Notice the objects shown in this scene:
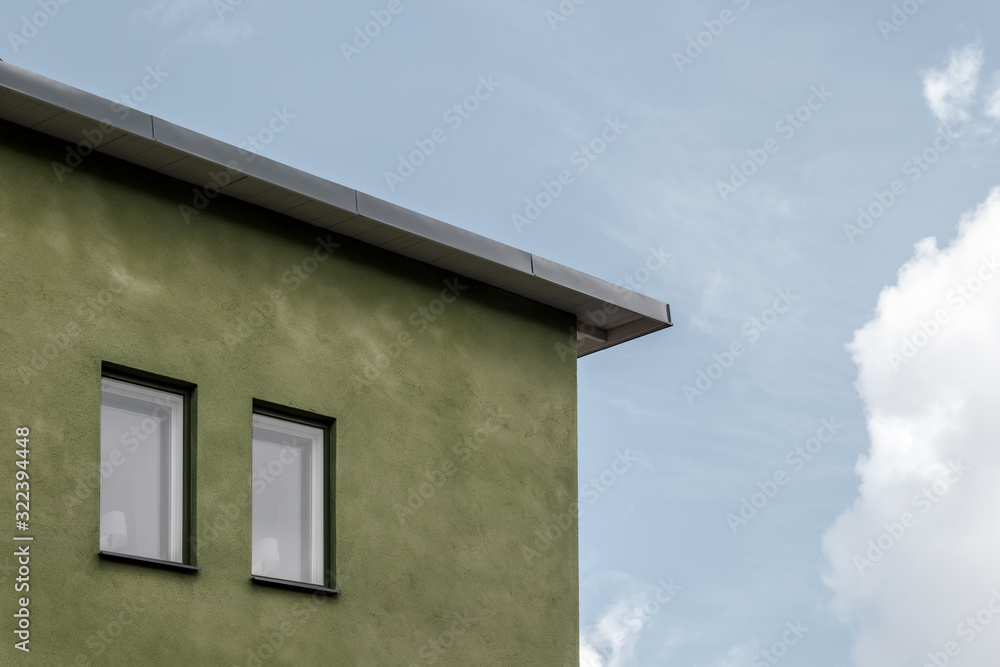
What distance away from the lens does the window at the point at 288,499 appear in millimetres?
12414

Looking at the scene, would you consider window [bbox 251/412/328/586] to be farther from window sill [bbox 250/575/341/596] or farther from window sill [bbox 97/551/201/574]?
window sill [bbox 97/551/201/574]

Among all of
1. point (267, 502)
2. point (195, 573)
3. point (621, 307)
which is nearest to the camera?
point (195, 573)

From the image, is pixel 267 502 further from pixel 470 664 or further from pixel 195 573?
pixel 470 664

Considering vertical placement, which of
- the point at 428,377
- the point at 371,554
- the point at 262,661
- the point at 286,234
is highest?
the point at 286,234

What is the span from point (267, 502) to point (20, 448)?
2.43 meters

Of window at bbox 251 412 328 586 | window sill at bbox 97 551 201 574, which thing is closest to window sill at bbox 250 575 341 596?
window at bbox 251 412 328 586

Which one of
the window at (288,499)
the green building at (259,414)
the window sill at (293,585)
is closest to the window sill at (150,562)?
the green building at (259,414)

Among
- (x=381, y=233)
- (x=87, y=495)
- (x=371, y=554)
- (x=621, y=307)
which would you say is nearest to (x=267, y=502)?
(x=371, y=554)

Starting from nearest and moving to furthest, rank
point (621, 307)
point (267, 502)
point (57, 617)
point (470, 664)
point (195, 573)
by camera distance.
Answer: point (57, 617) < point (195, 573) < point (267, 502) < point (470, 664) < point (621, 307)

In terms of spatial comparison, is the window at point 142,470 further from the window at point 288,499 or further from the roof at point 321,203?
the roof at point 321,203

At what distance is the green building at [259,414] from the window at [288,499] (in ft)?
0.07

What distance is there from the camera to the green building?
36.0ft

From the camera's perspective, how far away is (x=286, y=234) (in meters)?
13.1

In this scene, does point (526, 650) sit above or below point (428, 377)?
below
